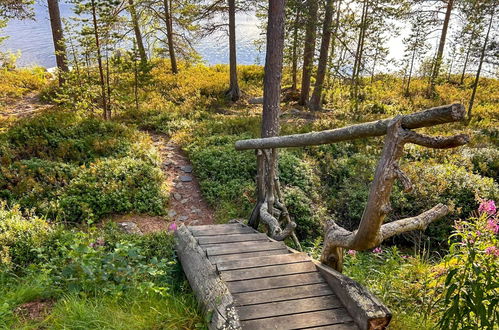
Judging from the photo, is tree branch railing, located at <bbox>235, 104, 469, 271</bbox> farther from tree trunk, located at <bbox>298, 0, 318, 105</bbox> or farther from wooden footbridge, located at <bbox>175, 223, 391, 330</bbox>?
tree trunk, located at <bbox>298, 0, 318, 105</bbox>

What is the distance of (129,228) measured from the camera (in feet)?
21.6

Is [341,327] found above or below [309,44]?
below

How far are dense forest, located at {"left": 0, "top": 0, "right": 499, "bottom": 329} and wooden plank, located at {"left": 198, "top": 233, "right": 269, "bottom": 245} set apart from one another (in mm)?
333

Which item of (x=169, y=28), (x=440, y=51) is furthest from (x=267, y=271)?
(x=440, y=51)

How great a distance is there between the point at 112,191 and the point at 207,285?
488 centimetres

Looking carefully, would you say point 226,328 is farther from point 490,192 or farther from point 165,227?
point 490,192

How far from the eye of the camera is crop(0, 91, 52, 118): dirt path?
1082cm

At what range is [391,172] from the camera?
236 cm

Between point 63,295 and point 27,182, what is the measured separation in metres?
4.56

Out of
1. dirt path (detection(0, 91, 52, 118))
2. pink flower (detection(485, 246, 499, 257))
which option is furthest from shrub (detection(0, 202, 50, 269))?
dirt path (detection(0, 91, 52, 118))

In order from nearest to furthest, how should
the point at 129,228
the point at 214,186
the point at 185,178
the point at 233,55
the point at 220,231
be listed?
the point at 220,231 < the point at 129,228 < the point at 214,186 < the point at 185,178 < the point at 233,55

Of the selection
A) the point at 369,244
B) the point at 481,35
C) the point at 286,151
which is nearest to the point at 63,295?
the point at 369,244

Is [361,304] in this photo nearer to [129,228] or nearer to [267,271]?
[267,271]

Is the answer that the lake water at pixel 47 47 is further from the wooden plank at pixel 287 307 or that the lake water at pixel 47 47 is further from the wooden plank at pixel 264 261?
the wooden plank at pixel 287 307
